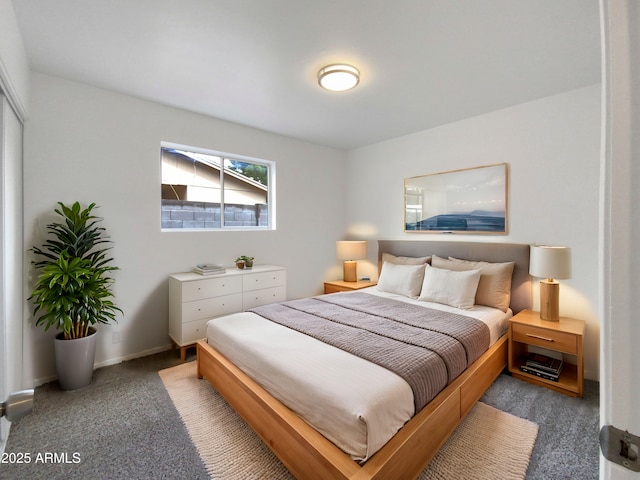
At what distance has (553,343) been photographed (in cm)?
242

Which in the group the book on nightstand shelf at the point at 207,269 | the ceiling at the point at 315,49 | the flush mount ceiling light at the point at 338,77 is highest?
the ceiling at the point at 315,49

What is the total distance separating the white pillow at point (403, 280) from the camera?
333cm

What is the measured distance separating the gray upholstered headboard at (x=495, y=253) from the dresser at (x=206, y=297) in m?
1.94

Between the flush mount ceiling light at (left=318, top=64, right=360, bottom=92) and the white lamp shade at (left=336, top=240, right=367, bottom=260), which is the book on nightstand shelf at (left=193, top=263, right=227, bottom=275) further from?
the flush mount ceiling light at (left=318, top=64, right=360, bottom=92)

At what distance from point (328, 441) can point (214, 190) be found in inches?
123

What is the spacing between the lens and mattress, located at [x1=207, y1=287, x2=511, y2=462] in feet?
4.40

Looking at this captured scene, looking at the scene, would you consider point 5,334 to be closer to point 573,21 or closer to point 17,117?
point 17,117

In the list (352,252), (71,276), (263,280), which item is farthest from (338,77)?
(71,276)

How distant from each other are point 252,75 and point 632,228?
2.69m

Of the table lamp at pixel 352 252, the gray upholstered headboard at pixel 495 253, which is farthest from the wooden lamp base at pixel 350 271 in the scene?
the gray upholstered headboard at pixel 495 253

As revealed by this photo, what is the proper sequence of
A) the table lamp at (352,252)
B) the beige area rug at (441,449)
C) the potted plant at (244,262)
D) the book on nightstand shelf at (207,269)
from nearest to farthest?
1. the beige area rug at (441,449)
2. the book on nightstand shelf at (207,269)
3. the potted plant at (244,262)
4. the table lamp at (352,252)

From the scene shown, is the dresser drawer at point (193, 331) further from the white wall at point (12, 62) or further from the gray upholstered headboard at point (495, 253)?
the gray upholstered headboard at point (495, 253)

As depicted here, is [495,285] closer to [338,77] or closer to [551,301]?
[551,301]

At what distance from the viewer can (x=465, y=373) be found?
6.75 ft
